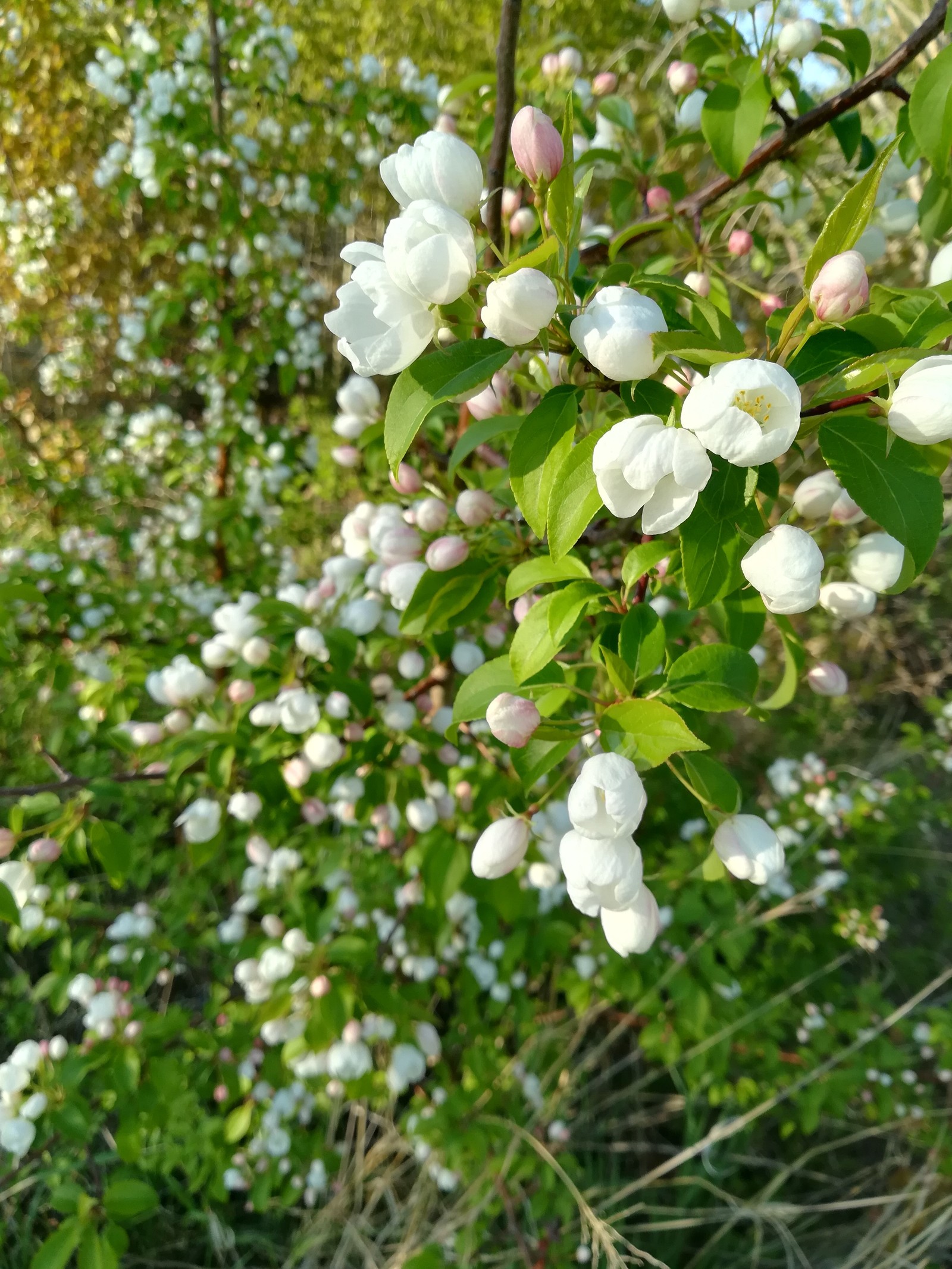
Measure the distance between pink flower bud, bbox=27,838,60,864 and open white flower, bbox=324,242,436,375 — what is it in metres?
0.94

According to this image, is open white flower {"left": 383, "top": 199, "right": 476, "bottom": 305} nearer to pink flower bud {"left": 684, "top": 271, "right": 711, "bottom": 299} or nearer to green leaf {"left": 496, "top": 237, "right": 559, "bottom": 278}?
green leaf {"left": 496, "top": 237, "right": 559, "bottom": 278}

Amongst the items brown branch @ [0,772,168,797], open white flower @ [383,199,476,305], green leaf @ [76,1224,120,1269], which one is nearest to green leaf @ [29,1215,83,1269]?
green leaf @ [76,1224,120,1269]

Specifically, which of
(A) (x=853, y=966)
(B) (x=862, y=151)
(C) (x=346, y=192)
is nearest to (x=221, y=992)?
(B) (x=862, y=151)

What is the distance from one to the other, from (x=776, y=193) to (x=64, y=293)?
4.69m

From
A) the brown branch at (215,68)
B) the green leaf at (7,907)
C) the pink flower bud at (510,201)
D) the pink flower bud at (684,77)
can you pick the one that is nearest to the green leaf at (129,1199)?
the green leaf at (7,907)

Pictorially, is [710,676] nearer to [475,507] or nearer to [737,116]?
[475,507]

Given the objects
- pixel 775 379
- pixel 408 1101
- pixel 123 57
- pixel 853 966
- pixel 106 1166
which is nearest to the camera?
pixel 775 379

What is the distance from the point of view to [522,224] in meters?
0.97

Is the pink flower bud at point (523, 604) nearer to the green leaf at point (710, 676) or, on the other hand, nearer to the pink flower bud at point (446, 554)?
the pink flower bud at point (446, 554)

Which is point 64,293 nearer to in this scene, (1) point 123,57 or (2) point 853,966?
(1) point 123,57

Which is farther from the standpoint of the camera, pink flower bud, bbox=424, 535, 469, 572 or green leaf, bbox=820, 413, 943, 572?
pink flower bud, bbox=424, 535, 469, 572

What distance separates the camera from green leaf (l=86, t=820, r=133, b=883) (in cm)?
106

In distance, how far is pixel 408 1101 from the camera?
2189 millimetres

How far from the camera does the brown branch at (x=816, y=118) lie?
0.74m
